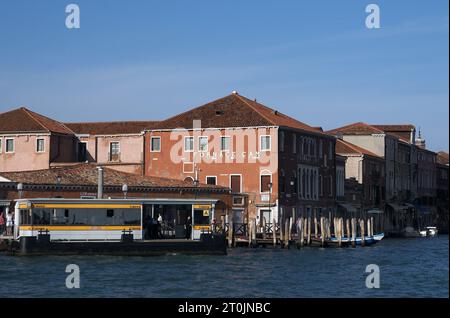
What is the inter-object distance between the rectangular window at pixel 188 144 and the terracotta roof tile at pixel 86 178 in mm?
4379

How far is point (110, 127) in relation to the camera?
184 ft

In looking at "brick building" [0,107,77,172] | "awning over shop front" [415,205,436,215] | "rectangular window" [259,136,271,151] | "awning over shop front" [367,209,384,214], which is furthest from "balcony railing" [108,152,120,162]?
"awning over shop front" [415,205,436,215]

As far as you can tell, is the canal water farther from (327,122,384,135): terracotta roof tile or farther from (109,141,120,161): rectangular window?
(327,122,384,135): terracotta roof tile

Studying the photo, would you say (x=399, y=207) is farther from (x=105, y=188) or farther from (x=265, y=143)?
(x=105, y=188)

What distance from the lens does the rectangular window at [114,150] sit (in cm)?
5472

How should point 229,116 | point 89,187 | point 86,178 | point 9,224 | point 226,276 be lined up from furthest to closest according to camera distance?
point 229,116 < point 86,178 < point 89,187 < point 9,224 < point 226,276

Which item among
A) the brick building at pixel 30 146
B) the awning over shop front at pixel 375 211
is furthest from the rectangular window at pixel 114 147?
the awning over shop front at pixel 375 211

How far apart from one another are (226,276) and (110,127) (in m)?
29.9

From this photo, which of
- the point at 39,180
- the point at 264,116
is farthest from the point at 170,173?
the point at 39,180

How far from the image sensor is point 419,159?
266ft

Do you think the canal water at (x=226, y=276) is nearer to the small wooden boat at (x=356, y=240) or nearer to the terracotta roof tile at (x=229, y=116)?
the small wooden boat at (x=356, y=240)

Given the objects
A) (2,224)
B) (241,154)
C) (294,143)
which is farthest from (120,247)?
(294,143)
